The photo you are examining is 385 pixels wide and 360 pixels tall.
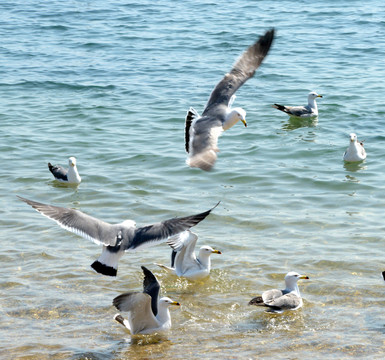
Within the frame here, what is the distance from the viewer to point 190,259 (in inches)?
389

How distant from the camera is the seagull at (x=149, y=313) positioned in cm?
822

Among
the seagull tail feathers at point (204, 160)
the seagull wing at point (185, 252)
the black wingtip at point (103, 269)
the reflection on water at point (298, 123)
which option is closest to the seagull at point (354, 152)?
the reflection on water at point (298, 123)

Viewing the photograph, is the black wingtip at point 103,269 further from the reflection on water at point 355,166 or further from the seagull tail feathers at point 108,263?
the reflection on water at point 355,166

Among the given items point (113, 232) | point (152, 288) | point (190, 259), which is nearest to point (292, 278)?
point (190, 259)

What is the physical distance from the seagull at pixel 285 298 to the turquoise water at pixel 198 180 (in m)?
0.17

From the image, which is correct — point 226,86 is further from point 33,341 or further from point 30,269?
point 33,341

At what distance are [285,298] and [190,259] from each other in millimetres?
1509

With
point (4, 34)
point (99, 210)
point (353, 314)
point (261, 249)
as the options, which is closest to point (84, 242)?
point (99, 210)

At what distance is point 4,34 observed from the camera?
81.6ft

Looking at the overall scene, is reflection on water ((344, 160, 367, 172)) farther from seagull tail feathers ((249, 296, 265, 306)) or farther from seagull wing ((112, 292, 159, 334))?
seagull wing ((112, 292, 159, 334))

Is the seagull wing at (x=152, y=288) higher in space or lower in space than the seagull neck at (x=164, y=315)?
higher

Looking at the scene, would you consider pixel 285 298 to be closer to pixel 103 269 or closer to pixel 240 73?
pixel 103 269

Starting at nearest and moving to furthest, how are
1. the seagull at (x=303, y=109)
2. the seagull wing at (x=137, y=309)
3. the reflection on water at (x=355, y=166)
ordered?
the seagull wing at (x=137, y=309), the reflection on water at (x=355, y=166), the seagull at (x=303, y=109)

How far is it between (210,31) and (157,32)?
1677 mm
